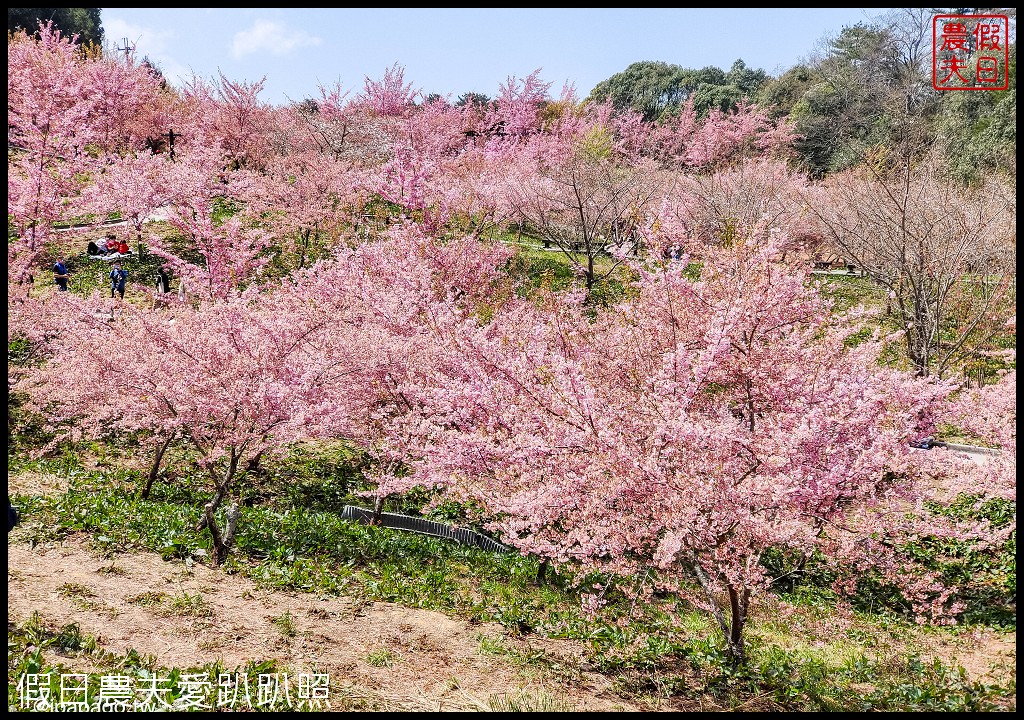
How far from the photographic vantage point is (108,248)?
Answer: 68.4 ft

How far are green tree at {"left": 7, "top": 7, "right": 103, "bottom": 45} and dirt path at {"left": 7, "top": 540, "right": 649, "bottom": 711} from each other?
149 feet

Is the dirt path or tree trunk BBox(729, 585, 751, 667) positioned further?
tree trunk BBox(729, 585, 751, 667)

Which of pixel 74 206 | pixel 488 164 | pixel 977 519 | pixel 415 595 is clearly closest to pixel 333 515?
pixel 415 595

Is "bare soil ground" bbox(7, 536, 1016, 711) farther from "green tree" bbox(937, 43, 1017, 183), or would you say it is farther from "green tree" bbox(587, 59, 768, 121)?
"green tree" bbox(587, 59, 768, 121)

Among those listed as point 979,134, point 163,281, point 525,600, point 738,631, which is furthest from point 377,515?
point 979,134

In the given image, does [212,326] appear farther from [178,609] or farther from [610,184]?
[610,184]

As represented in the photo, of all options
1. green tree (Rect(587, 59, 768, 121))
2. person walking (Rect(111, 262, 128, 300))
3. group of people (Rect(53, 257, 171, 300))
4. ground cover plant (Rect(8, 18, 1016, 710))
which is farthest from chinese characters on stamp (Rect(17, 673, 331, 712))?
green tree (Rect(587, 59, 768, 121))

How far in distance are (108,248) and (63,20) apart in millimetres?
35734

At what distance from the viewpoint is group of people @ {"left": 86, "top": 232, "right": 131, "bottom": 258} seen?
20.2 meters

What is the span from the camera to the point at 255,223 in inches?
1056

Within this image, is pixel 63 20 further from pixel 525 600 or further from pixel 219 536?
pixel 525 600

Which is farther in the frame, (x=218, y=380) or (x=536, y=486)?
(x=218, y=380)

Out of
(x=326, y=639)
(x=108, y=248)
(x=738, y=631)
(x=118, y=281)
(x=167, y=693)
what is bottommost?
(x=326, y=639)

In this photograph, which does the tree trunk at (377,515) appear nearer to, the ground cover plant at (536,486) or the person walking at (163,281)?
the ground cover plant at (536,486)
